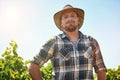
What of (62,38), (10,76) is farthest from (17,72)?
(62,38)

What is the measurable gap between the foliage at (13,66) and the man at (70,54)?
13.6 metres

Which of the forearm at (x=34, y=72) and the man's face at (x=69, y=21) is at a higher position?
the man's face at (x=69, y=21)

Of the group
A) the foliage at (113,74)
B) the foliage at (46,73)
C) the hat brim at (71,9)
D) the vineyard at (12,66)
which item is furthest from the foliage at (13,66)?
the foliage at (113,74)

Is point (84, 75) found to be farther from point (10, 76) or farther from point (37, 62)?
point (10, 76)

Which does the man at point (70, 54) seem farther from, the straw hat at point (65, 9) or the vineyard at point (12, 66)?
the vineyard at point (12, 66)

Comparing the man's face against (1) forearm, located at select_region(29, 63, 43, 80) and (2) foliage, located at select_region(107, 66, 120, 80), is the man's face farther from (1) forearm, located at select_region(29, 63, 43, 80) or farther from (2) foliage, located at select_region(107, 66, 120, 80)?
(2) foliage, located at select_region(107, 66, 120, 80)

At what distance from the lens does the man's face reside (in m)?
4.27

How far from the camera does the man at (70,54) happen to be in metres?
3.87

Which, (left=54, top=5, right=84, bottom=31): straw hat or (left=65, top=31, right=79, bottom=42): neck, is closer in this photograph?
(left=65, top=31, right=79, bottom=42): neck

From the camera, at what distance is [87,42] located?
14.0ft

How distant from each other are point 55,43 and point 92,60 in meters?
0.74

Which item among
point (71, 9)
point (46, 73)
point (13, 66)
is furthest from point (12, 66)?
point (71, 9)

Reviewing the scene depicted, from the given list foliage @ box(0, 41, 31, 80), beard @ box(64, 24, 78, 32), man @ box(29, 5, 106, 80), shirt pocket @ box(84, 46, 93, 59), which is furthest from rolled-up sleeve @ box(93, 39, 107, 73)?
foliage @ box(0, 41, 31, 80)

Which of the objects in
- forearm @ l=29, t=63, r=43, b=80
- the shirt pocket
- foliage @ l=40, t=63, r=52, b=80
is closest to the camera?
forearm @ l=29, t=63, r=43, b=80
